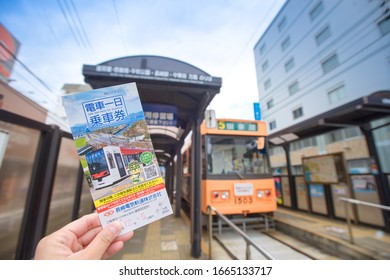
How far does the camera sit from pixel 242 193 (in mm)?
3432

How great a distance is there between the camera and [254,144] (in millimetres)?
3854

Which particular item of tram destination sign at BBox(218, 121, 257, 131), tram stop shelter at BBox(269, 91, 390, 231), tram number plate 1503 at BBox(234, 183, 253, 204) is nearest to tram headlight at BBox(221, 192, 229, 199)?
tram number plate 1503 at BBox(234, 183, 253, 204)

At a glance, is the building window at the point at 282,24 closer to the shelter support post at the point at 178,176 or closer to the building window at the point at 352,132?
the shelter support post at the point at 178,176

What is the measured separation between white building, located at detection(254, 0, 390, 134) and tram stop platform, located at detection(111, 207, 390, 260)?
245cm

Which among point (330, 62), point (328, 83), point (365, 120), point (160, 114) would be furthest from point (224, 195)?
point (328, 83)

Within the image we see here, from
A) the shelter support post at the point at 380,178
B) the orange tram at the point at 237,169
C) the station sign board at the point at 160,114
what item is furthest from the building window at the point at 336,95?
the station sign board at the point at 160,114

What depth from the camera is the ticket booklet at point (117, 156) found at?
733mm

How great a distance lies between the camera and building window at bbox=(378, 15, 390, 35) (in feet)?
7.03

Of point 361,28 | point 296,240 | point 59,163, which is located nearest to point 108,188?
point 59,163

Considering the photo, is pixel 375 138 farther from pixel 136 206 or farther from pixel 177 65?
pixel 136 206

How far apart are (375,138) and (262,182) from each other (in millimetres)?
2706

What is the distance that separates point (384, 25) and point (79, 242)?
3901 mm

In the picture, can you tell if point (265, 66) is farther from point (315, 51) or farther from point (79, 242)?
point (79, 242)

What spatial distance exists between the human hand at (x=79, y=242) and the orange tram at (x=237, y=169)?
263 centimetres
